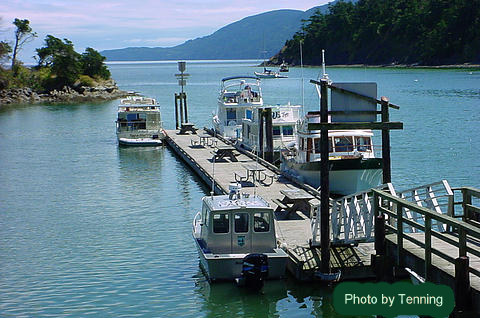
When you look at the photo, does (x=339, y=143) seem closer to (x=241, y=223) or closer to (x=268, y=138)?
(x=268, y=138)

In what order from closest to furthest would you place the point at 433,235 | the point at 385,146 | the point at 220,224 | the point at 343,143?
1. the point at 433,235
2. the point at 385,146
3. the point at 220,224
4. the point at 343,143

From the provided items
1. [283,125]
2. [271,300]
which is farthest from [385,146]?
[283,125]

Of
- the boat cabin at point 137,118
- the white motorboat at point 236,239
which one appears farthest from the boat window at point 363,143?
the boat cabin at point 137,118

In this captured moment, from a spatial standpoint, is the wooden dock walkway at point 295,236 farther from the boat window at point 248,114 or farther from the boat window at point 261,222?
the boat window at point 248,114

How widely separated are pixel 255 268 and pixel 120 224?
960 centimetres

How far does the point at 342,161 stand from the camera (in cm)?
2673

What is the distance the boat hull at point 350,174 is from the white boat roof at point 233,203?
9.31 m

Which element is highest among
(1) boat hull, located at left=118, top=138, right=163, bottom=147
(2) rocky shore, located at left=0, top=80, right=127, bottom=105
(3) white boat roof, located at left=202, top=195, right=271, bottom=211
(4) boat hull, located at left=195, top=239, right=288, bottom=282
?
(2) rocky shore, located at left=0, top=80, right=127, bottom=105

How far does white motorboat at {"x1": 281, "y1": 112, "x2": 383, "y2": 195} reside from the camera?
26.9 meters

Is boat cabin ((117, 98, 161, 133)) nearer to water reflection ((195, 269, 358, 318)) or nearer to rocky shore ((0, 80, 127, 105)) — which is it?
water reflection ((195, 269, 358, 318))

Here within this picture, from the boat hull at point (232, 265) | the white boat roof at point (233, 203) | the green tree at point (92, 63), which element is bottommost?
the boat hull at point (232, 265)

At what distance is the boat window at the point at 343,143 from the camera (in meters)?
27.7

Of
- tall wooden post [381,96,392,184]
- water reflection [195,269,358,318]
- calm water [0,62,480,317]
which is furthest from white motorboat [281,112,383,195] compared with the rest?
water reflection [195,269,358,318]

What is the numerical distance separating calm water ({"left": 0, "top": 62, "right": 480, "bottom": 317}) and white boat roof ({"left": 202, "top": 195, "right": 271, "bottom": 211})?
1884 millimetres
